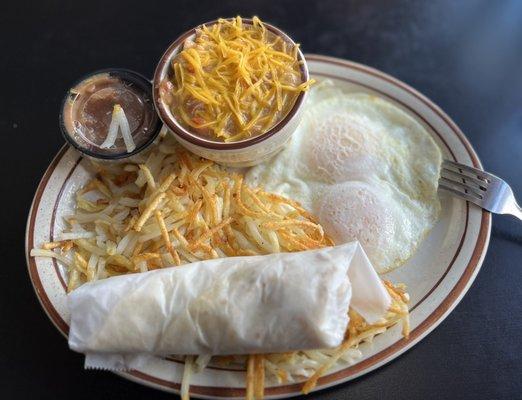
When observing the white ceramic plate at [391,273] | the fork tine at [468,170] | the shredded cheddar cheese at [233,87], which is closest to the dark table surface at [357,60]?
the white ceramic plate at [391,273]

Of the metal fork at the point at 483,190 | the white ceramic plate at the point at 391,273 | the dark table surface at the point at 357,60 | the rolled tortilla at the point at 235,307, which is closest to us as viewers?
the rolled tortilla at the point at 235,307

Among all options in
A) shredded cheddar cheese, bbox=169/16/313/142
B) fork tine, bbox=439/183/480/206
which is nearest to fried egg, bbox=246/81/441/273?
fork tine, bbox=439/183/480/206

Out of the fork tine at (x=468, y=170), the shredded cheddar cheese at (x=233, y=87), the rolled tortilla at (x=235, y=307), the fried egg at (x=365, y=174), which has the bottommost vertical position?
the rolled tortilla at (x=235, y=307)

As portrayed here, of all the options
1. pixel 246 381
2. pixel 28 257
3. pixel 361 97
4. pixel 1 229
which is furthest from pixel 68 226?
pixel 361 97

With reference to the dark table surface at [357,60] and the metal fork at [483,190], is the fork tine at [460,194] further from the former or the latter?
the dark table surface at [357,60]

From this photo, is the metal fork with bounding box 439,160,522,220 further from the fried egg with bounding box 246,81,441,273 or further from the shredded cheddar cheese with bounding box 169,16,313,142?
the shredded cheddar cheese with bounding box 169,16,313,142

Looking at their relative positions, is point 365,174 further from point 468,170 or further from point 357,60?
point 357,60

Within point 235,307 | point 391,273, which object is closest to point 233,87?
point 235,307
